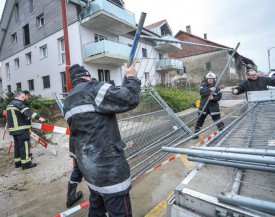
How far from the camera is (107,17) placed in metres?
13.1

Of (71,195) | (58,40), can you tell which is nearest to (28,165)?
(71,195)

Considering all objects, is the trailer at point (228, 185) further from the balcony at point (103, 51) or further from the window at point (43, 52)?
the window at point (43, 52)

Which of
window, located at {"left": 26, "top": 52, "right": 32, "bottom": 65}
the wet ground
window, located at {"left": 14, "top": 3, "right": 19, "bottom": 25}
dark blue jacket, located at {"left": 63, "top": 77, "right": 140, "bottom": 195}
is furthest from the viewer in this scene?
window, located at {"left": 14, "top": 3, "right": 19, "bottom": 25}

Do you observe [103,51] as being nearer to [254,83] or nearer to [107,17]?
[107,17]

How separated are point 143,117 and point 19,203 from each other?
2.41 m

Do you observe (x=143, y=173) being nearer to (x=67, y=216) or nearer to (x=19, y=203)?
(x=67, y=216)

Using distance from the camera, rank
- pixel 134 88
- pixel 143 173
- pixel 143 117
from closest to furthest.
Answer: pixel 134 88
pixel 143 173
pixel 143 117

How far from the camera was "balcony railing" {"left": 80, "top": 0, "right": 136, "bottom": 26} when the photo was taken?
12.6m

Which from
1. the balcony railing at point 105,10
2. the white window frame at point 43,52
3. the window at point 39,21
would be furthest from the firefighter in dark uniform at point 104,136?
the window at point 39,21

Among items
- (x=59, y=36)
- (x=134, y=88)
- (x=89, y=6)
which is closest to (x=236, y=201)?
(x=134, y=88)

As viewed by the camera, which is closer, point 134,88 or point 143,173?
point 134,88

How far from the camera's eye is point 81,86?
6.03 feet

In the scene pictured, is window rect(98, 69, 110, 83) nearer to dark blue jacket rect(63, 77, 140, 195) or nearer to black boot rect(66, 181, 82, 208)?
black boot rect(66, 181, 82, 208)

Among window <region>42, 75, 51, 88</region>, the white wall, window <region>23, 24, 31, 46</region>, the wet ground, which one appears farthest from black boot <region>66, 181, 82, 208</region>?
window <region>23, 24, 31, 46</region>
